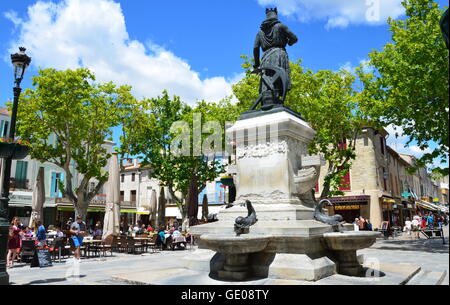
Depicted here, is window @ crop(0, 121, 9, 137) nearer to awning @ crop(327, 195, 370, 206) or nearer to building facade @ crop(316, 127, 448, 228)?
building facade @ crop(316, 127, 448, 228)

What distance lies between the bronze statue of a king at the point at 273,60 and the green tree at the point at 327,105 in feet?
41.5

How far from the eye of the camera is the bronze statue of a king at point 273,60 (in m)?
7.79

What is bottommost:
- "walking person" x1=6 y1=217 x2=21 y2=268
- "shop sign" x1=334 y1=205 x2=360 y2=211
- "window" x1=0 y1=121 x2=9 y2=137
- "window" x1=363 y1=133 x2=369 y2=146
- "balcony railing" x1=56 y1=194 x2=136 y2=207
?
"walking person" x1=6 y1=217 x2=21 y2=268

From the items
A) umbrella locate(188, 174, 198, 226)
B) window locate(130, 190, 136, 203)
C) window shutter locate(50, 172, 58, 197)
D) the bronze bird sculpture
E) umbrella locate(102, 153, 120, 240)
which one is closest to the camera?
the bronze bird sculpture

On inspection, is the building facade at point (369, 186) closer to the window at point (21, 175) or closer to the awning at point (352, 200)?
the awning at point (352, 200)

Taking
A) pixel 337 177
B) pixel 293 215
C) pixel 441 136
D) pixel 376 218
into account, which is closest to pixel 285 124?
pixel 293 215

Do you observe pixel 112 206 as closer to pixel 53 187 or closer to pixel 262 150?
pixel 262 150

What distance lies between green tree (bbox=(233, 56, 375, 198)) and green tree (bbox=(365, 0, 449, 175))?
154 inches

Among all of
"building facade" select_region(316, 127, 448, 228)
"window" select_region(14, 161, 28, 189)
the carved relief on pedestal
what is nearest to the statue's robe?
the carved relief on pedestal

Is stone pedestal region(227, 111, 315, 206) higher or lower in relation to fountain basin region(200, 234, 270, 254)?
higher

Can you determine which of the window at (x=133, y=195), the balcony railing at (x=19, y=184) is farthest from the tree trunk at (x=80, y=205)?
the window at (x=133, y=195)

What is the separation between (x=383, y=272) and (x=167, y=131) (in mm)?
20877

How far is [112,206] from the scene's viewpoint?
16328mm

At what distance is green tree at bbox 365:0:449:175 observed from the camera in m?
13.4
